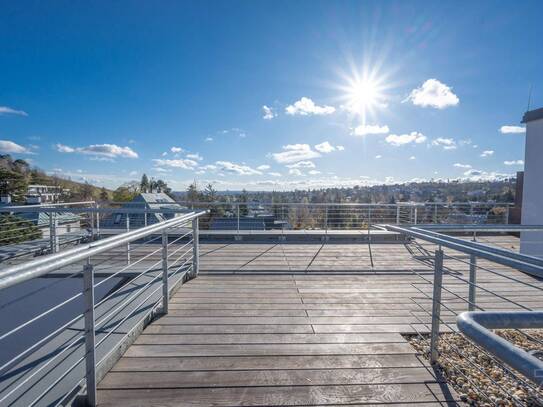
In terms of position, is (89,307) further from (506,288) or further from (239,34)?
(239,34)

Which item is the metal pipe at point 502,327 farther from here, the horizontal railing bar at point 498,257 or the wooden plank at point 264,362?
the wooden plank at point 264,362

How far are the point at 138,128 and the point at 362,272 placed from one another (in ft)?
42.5

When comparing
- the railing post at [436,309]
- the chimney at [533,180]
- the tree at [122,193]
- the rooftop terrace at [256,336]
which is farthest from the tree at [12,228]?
the tree at [122,193]

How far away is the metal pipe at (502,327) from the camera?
17.0 inches

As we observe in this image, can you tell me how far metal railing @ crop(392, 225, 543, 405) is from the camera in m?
0.54

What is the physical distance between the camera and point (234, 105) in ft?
30.6

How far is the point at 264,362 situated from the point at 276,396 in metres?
0.27

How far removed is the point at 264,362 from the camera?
1.61 m

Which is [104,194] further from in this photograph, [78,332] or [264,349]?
[264,349]

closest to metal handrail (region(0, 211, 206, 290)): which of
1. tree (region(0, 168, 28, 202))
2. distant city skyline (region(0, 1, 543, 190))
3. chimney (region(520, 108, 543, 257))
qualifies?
chimney (region(520, 108, 543, 257))

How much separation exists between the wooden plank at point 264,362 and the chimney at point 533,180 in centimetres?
372

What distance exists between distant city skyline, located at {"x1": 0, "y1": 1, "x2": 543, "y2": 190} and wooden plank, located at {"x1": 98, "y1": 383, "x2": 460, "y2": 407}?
495cm

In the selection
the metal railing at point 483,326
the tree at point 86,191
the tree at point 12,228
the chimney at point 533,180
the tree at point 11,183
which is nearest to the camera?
the metal railing at point 483,326

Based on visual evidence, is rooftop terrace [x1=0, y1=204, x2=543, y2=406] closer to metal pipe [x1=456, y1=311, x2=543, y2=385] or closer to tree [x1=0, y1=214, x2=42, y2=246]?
metal pipe [x1=456, y1=311, x2=543, y2=385]
